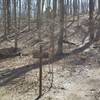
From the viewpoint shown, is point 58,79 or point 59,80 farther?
point 58,79

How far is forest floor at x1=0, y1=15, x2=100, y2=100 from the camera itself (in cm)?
811

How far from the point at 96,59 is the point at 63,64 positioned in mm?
1890

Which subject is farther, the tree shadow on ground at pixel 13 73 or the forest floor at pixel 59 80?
the tree shadow on ground at pixel 13 73

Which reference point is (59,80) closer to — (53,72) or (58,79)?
(58,79)

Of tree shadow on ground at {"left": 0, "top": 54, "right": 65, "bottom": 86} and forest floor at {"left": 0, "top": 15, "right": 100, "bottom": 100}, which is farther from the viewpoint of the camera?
tree shadow on ground at {"left": 0, "top": 54, "right": 65, "bottom": 86}

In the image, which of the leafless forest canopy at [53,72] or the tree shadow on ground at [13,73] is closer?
the leafless forest canopy at [53,72]

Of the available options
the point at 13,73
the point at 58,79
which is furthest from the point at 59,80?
the point at 13,73

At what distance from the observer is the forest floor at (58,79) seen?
8109 mm

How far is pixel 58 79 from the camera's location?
31.8ft

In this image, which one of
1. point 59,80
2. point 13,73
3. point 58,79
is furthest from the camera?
point 13,73

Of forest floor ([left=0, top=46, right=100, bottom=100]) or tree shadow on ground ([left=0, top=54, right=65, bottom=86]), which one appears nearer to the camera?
forest floor ([left=0, top=46, right=100, bottom=100])

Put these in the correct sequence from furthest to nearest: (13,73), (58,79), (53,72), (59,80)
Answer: (13,73), (53,72), (58,79), (59,80)

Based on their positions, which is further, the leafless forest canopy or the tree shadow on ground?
the tree shadow on ground

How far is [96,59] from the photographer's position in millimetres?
12938
